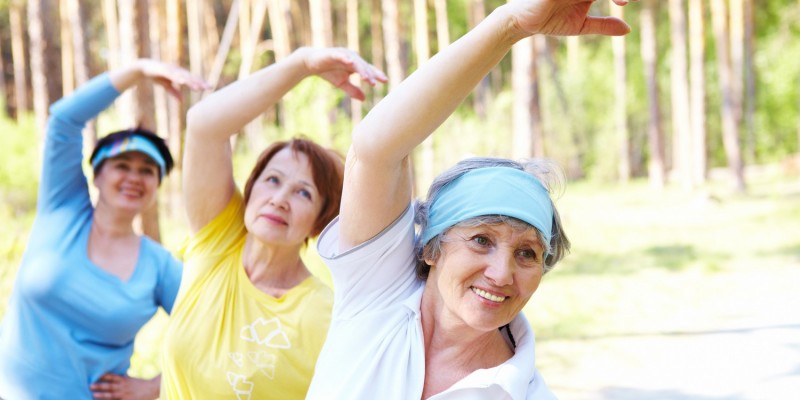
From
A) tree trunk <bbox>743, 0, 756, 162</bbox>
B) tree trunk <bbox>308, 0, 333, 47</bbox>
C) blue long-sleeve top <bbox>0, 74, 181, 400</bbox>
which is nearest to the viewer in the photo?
blue long-sleeve top <bbox>0, 74, 181, 400</bbox>

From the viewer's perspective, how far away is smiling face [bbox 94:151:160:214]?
135 inches

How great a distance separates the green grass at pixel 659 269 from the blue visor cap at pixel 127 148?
2951mm

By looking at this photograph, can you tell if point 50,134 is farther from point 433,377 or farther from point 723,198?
point 723,198

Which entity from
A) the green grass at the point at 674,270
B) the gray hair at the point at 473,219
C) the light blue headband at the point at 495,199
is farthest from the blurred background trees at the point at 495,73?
the light blue headband at the point at 495,199

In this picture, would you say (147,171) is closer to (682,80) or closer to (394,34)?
(394,34)

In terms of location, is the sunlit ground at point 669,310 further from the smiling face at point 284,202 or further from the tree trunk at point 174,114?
the smiling face at point 284,202

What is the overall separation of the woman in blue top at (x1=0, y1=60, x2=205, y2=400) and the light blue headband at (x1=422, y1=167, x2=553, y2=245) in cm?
151

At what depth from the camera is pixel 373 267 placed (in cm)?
205

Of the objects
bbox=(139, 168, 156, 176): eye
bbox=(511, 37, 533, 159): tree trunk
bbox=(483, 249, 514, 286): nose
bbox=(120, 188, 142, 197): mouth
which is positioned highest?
bbox=(483, 249, 514, 286): nose

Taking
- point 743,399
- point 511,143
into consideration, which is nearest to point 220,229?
point 743,399

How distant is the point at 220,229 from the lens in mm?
2873

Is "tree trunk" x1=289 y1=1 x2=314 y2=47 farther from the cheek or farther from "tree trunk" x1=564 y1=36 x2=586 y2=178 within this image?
the cheek

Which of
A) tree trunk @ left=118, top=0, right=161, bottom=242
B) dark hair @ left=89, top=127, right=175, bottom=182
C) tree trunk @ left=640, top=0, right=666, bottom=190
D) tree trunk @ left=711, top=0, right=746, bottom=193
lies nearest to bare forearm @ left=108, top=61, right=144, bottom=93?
dark hair @ left=89, top=127, right=175, bottom=182

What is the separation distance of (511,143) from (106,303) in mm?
22161
